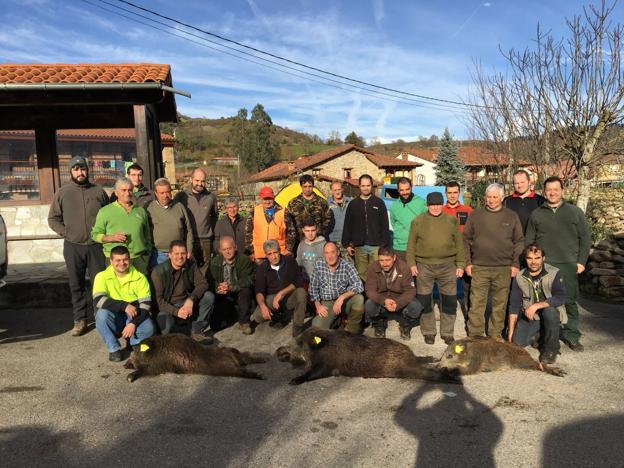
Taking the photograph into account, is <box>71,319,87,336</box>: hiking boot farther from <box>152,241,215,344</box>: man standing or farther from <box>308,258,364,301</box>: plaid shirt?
<box>308,258,364,301</box>: plaid shirt

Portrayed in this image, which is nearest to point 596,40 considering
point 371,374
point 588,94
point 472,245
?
point 588,94

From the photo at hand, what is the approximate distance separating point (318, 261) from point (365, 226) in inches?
38.7

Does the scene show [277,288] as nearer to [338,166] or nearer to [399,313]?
[399,313]

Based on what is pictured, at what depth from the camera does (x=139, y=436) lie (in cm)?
325

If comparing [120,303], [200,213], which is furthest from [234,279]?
[120,303]

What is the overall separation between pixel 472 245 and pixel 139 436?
13.5ft

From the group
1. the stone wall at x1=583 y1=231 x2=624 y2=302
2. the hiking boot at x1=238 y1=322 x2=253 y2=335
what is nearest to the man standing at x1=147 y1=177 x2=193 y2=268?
the hiking boot at x1=238 y1=322 x2=253 y2=335

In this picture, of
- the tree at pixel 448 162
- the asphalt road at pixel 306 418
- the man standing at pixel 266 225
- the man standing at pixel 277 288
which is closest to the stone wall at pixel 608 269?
the asphalt road at pixel 306 418

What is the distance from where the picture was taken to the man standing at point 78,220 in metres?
5.40

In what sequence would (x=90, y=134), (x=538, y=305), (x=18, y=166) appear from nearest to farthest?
(x=538, y=305) → (x=18, y=166) → (x=90, y=134)

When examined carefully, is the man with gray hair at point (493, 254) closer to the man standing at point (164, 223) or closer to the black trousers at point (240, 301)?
the black trousers at point (240, 301)

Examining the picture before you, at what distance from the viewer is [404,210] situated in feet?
19.9

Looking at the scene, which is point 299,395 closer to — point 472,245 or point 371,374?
point 371,374

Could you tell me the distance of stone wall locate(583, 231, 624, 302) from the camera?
718 centimetres
